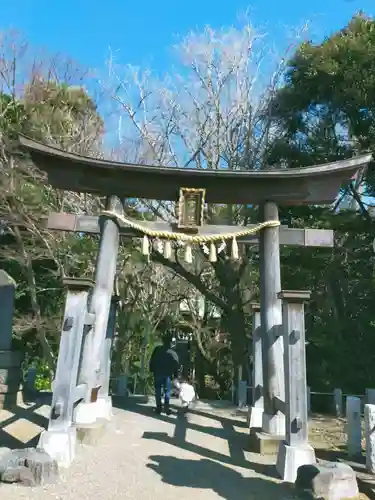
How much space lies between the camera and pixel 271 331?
6.45 meters

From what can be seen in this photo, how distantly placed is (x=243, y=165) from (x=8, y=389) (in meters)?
8.68

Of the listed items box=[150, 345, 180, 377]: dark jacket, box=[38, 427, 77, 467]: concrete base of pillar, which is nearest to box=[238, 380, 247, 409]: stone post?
box=[150, 345, 180, 377]: dark jacket


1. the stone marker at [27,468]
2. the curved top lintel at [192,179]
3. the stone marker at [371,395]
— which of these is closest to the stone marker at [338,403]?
the stone marker at [371,395]

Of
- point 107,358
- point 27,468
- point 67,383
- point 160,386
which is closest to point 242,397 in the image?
point 160,386

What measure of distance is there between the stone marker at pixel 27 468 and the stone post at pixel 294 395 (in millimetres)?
2552

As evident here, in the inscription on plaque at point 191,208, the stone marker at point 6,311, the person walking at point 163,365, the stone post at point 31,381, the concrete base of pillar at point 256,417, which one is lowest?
the concrete base of pillar at point 256,417

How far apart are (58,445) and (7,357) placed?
139 inches

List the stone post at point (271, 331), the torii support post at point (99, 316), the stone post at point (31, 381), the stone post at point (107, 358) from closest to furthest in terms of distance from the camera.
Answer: the stone post at point (271, 331) → the torii support post at point (99, 316) → the stone post at point (107, 358) → the stone post at point (31, 381)

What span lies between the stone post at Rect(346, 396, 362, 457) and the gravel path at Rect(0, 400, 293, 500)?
1.17 m

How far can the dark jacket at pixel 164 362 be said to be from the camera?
842cm

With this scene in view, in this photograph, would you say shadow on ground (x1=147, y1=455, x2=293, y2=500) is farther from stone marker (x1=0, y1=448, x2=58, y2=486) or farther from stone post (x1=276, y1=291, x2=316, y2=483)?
stone marker (x1=0, y1=448, x2=58, y2=486)

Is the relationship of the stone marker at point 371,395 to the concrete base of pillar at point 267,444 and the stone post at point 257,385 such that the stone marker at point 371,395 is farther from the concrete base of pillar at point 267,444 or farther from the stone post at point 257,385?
the concrete base of pillar at point 267,444

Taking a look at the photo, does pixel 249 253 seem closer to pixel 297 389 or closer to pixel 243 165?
pixel 243 165

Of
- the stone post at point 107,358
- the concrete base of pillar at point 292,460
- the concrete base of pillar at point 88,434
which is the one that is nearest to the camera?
the concrete base of pillar at point 292,460
